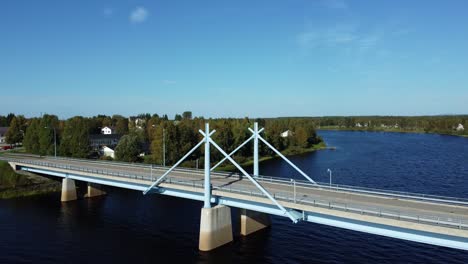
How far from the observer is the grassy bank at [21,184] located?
58.8 m

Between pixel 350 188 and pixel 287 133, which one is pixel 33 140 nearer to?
pixel 350 188

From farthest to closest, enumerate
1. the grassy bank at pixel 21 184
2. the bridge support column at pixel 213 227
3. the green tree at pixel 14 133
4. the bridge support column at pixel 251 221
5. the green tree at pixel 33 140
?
1. the green tree at pixel 14 133
2. the green tree at pixel 33 140
3. the grassy bank at pixel 21 184
4. the bridge support column at pixel 251 221
5. the bridge support column at pixel 213 227

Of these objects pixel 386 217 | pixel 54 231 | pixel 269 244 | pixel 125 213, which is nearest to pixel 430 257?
pixel 386 217

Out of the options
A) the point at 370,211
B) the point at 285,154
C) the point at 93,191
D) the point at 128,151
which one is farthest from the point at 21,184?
→ the point at 285,154

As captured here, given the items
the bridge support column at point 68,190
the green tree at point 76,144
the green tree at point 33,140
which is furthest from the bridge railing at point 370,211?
the green tree at point 33,140

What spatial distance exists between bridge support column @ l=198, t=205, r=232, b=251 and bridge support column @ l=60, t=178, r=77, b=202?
99.0 ft

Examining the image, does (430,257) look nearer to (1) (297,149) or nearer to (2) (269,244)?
(2) (269,244)

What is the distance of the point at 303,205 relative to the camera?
29016 mm

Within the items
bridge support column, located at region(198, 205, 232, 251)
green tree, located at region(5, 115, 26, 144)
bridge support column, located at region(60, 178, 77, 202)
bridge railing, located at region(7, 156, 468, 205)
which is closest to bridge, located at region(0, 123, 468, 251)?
bridge support column, located at region(198, 205, 232, 251)

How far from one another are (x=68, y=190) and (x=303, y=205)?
133ft

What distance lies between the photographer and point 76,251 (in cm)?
3438

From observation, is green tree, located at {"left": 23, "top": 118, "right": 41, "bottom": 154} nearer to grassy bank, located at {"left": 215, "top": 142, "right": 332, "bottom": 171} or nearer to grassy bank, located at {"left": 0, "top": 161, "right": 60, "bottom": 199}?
grassy bank, located at {"left": 0, "top": 161, "right": 60, "bottom": 199}

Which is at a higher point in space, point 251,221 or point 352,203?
point 352,203

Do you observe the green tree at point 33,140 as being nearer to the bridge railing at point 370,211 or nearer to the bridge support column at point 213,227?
the bridge support column at point 213,227
